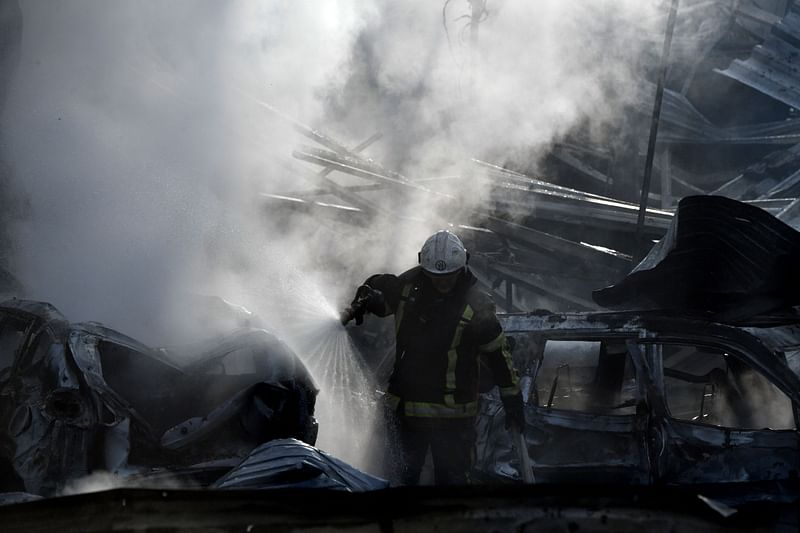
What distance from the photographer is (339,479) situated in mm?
3645

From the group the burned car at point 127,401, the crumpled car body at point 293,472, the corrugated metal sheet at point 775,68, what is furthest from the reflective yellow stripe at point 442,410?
the corrugated metal sheet at point 775,68

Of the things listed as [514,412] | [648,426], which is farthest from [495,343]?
[648,426]

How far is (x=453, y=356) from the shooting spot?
4.75m

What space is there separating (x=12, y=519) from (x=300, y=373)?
113 inches

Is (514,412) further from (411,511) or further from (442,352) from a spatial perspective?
(411,511)

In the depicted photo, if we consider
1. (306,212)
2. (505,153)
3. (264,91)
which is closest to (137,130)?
(306,212)

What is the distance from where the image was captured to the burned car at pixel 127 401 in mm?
4703

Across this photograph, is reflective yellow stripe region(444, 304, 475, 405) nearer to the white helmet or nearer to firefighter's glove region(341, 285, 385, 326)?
the white helmet

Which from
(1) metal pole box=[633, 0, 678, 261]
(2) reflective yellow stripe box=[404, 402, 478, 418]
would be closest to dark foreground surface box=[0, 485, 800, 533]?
(2) reflective yellow stripe box=[404, 402, 478, 418]

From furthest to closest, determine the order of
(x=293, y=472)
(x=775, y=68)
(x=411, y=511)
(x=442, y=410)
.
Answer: (x=775, y=68)
(x=442, y=410)
(x=293, y=472)
(x=411, y=511)

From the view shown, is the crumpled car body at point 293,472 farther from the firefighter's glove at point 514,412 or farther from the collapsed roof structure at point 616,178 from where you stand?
the collapsed roof structure at point 616,178

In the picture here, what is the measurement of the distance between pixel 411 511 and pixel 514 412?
2359 mm

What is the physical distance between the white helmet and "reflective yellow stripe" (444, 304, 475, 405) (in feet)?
0.77

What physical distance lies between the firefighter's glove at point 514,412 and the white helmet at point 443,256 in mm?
757
